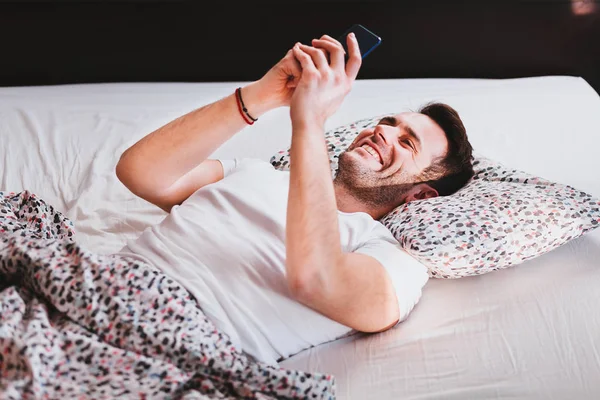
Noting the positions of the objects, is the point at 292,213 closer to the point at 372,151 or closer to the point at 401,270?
the point at 401,270

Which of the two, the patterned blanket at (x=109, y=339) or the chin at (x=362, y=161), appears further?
the chin at (x=362, y=161)

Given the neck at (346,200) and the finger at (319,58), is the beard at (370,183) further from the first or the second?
the finger at (319,58)

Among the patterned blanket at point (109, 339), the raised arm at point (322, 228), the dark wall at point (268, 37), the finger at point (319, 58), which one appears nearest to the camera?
the patterned blanket at point (109, 339)

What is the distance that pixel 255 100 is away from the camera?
1423 millimetres

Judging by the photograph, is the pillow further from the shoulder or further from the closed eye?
the shoulder

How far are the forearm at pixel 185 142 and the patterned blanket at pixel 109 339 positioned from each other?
0.24 meters

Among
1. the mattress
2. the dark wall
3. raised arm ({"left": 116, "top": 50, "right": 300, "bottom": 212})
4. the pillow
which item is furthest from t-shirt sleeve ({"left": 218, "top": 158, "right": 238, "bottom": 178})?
the dark wall

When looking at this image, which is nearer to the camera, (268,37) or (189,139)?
(189,139)

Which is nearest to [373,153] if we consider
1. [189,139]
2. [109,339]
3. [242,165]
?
[242,165]

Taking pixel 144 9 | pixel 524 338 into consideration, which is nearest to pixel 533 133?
pixel 524 338

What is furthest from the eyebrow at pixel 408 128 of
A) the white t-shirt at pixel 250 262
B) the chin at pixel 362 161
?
the white t-shirt at pixel 250 262

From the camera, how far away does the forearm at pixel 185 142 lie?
56.1 inches

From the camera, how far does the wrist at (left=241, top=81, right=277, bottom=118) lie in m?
1.42

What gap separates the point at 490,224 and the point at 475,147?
50 cm
